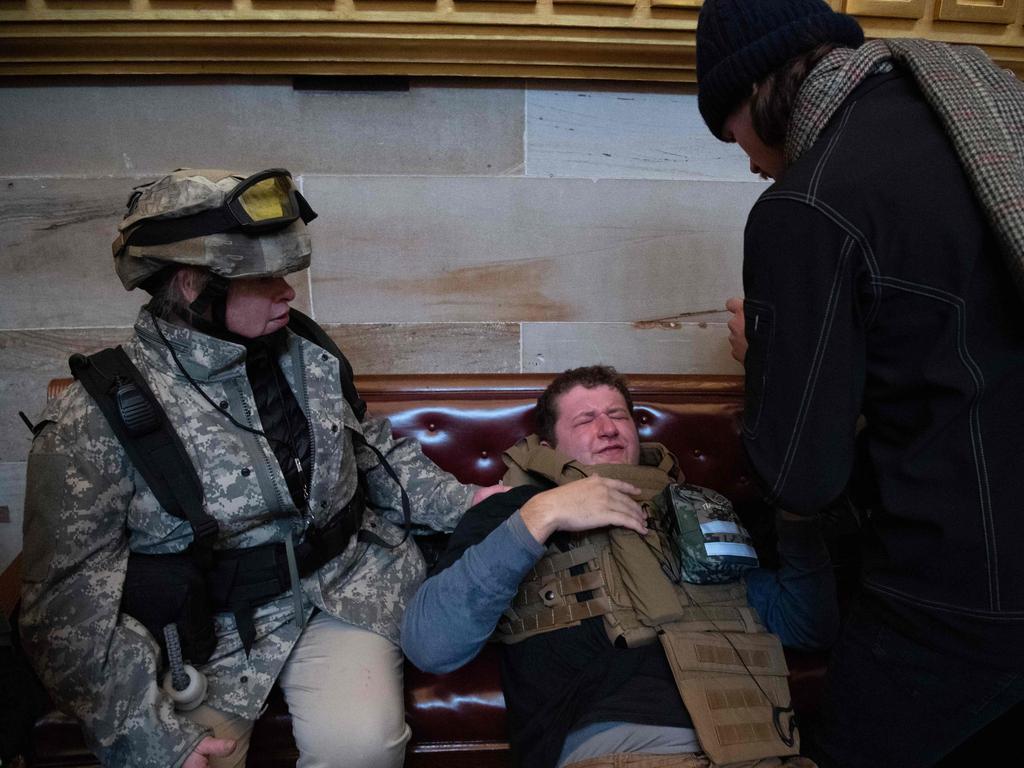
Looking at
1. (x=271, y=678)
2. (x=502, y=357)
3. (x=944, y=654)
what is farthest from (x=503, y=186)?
(x=944, y=654)

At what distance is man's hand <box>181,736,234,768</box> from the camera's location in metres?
1.35

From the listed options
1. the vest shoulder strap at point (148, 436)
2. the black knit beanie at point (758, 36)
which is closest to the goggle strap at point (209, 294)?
the vest shoulder strap at point (148, 436)

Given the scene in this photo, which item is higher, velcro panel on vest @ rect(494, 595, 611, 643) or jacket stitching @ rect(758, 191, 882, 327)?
jacket stitching @ rect(758, 191, 882, 327)

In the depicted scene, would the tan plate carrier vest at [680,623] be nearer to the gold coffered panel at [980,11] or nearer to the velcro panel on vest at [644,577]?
the velcro panel on vest at [644,577]

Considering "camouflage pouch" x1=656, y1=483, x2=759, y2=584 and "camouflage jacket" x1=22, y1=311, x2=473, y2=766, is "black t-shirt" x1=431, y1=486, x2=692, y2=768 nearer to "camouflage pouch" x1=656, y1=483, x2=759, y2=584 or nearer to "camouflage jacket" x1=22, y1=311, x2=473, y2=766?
"camouflage pouch" x1=656, y1=483, x2=759, y2=584

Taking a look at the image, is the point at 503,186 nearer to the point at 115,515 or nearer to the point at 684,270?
the point at 684,270

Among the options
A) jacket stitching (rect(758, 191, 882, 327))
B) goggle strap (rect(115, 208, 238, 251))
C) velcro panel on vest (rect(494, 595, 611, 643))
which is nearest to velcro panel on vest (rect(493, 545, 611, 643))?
velcro panel on vest (rect(494, 595, 611, 643))

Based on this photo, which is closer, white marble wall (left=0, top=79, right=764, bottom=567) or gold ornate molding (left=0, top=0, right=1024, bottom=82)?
gold ornate molding (left=0, top=0, right=1024, bottom=82)

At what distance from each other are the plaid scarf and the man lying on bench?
2.57ft

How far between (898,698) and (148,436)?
4.51 feet

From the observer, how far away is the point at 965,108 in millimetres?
1010

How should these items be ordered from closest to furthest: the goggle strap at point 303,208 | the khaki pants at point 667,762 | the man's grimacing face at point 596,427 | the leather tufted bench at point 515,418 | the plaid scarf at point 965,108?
the plaid scarf at point 965,108
the khaki pants at point 667,762
the goggle strap at point 303,208
the man's grimacing face at point 596,427
the leather tufted bench at point 515,418

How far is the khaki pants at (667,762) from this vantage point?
4.32ft

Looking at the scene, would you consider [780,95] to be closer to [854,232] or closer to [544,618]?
[854,232]
